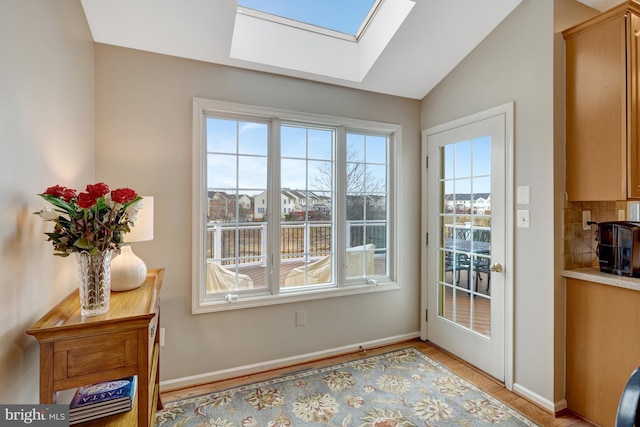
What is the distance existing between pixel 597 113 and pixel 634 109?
16 centimetres

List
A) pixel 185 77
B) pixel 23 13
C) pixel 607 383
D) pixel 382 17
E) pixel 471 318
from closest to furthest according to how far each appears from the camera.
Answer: pixel 23 13 < pixel 607 383 < pixel 185 77 < pixel 382 17 < pixel 471 318

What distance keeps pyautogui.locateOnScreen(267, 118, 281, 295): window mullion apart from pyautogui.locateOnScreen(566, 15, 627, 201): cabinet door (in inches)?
80.6

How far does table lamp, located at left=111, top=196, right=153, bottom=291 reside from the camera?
1587mm

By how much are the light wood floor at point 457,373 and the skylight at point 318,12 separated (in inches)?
109

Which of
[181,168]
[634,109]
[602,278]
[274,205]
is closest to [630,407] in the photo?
[602,278]

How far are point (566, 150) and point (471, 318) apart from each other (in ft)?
4.78

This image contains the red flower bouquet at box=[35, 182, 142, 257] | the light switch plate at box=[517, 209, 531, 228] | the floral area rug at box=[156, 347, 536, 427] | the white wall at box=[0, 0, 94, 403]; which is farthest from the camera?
the light switch plate at box=[517, 209, 531, 228]

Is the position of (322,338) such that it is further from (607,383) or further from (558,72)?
(558,72)

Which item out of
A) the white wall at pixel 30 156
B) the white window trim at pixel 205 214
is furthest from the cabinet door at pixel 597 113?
the white wall at pixel 30 156

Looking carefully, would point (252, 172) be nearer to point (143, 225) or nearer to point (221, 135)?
point (221, 135)

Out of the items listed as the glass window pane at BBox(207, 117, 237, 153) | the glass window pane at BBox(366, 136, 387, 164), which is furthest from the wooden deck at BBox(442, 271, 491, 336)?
the glass window pane at BBox(207, 117, 237, 153)

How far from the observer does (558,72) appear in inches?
79.2

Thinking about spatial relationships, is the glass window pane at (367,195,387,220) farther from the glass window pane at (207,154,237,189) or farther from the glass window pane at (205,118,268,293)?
the glass window pane at (207,154,237,189)

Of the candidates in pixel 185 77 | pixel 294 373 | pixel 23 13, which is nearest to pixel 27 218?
pixel 23 13
